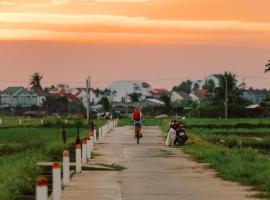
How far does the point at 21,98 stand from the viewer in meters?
191

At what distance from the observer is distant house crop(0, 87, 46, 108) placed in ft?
608

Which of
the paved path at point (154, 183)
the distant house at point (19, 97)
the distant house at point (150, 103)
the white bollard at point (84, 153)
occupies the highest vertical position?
the distant house at point (19, 97)

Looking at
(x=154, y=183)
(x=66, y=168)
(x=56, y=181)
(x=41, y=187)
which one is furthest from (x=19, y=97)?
(x=41, y=187)

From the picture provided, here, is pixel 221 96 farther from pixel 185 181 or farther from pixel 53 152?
pixel 185 181

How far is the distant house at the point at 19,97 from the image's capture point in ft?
608

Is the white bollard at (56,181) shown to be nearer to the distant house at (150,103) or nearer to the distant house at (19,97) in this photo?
the distant house at (150,103)

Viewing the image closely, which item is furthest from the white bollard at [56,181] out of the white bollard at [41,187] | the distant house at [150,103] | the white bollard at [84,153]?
the distant house at [150,103]

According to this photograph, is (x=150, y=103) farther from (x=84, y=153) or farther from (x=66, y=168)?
(x=66, y=168)

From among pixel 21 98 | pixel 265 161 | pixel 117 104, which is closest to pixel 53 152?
pixel 265 161

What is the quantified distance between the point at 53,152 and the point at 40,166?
6962mm

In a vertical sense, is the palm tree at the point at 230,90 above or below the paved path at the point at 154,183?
above

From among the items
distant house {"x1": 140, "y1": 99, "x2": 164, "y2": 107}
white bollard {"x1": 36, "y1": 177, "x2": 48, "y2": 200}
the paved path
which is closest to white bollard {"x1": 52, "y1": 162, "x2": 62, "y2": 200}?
the paved path

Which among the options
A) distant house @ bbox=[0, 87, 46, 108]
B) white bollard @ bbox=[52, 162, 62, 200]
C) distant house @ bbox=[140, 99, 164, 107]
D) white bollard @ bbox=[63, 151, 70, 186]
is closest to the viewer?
white bollard @ bbox=[52, 162, 62, 200]

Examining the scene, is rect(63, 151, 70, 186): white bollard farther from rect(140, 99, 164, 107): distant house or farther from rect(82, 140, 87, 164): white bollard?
rect(140, 99, 164, 107): distant house
